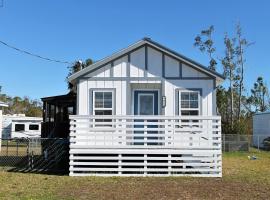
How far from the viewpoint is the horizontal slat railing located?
13320 mm

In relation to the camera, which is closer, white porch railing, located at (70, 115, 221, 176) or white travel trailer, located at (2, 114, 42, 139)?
white porch railing, located at (70, 115, 221, 176)

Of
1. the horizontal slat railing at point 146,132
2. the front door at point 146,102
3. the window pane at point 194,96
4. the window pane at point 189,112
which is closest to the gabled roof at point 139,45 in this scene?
the window pane at point 194,96

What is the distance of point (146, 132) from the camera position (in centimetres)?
1348

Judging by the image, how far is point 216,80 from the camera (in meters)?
15.4

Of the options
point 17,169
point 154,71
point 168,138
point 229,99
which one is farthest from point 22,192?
point 229,99

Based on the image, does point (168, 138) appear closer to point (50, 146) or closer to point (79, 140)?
point (79, 140)

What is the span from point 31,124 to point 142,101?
3304cm

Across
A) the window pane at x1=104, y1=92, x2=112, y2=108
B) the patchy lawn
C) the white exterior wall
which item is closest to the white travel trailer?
the white exterior wall

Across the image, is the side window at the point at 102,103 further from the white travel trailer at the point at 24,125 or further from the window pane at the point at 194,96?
the white travel trailer at the point at 24,125

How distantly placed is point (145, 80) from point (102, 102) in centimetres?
169

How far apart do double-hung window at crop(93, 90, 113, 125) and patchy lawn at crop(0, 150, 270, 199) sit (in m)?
3.02

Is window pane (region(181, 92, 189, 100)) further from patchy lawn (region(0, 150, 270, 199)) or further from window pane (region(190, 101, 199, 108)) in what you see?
patchy lawn (region(0, 150, 270, 199))

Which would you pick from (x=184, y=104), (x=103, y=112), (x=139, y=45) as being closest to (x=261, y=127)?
(x=184, y=104)

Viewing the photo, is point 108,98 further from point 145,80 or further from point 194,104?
point 194,104
